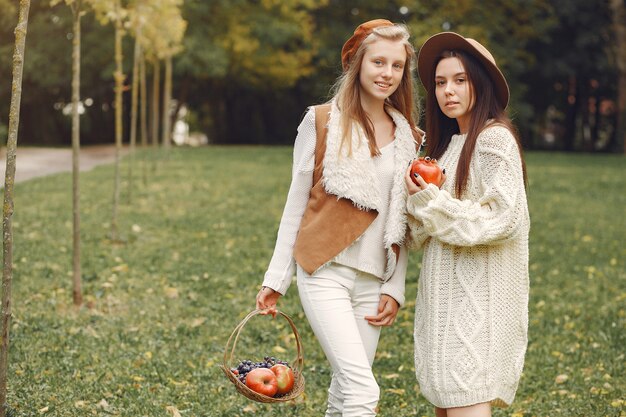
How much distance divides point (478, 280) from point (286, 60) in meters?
29.8

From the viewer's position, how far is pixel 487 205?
3.16 meters

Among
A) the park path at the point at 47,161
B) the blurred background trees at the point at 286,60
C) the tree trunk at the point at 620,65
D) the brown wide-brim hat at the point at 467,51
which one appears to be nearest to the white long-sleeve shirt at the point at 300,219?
the brown wide-brim hat at the point at 467,51

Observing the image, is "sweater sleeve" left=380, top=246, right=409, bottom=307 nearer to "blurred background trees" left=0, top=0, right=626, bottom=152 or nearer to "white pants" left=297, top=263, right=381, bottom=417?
"white pants" left=297, top=263, right=381, bottom=417

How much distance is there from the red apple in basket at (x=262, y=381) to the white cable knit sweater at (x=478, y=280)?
23.9 inches

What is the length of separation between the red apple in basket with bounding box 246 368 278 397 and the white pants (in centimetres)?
25

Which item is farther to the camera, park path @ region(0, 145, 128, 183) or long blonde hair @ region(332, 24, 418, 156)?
park path @ region(0, 145, 128, 183)

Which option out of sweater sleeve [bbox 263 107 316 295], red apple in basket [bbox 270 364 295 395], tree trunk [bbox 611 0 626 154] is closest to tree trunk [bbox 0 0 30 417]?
sweater sleeve [bbox 263 107 316 295]

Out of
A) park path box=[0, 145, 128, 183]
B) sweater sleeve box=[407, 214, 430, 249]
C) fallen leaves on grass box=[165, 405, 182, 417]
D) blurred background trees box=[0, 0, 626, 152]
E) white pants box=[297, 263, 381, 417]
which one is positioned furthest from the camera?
blurred background trees box=[0, 0, 626, 152]

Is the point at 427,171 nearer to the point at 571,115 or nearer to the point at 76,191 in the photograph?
the point at 76,191

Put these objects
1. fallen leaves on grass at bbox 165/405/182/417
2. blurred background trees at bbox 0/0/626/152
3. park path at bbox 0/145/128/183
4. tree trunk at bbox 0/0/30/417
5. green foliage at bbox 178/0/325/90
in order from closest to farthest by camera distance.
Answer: tree trunk at bbox 0/0/30/417, fallen leaves on grass at bbox 165/405/182/417, park path at bbox 0/145/128/183, green foliage at bbox 178/0/325/90, blurred background trees at bbox 0/0/626/152

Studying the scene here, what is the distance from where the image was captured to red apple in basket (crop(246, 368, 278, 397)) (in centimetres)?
334

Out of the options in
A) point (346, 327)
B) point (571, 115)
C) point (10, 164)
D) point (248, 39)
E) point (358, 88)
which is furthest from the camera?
point (571, 115)

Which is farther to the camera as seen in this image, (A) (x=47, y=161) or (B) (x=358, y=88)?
(A) (x=47, y=161)

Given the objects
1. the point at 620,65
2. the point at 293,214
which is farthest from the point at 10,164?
the point at 620,65
